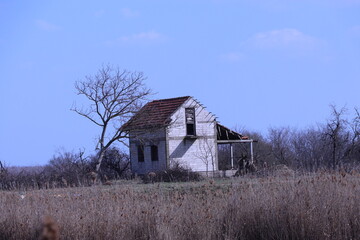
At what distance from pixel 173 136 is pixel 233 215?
28135mm

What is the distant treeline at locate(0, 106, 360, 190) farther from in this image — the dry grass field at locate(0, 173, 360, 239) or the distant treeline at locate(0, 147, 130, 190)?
the dry grass field at locate(0, 173, 360, 239)

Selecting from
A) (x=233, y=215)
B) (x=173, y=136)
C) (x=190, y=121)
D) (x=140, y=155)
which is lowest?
(x=233, y=215)

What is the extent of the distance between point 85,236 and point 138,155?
2966 centimetres

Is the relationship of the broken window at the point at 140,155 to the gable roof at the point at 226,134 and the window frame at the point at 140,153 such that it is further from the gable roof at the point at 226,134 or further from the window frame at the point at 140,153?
the gable roof at the point at 226,134

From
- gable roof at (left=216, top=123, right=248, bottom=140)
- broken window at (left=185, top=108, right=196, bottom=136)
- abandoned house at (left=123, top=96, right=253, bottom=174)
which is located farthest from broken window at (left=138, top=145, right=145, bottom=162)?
gable roof at (left=216, top=123, right=248, bottom=140)

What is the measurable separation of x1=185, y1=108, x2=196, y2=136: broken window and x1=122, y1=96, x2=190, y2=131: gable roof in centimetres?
98

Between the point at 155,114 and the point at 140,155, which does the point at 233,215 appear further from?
the point at 140,155

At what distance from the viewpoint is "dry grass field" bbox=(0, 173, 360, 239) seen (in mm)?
10508

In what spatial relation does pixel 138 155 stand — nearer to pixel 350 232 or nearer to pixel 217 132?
pixel 217 132

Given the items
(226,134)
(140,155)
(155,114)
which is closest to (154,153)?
(140,155)

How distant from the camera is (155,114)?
40.6 metres

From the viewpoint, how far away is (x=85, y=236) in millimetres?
11273

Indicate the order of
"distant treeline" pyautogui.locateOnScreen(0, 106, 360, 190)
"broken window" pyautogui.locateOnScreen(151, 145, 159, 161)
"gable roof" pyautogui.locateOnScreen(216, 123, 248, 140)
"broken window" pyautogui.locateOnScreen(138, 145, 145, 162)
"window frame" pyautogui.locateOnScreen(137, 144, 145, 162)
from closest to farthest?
"distant treeline" pyautogui.locateOnScreen(0, 106, 360, 190) → "broken window" pyautogui.locateOnScreen(151, 145, 159, 161) → "window frame" pyautogui.locateOnScreen(137, 144, 145, 162) → "broken window" pyautogui.locateOnScreen(138, 145, 145, 162) → "gable roof" pyautogui.locateOnScreen(216, 123, 248, 140)

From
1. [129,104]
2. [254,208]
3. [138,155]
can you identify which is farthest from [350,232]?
[138,155]
